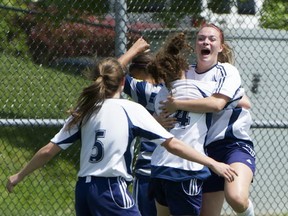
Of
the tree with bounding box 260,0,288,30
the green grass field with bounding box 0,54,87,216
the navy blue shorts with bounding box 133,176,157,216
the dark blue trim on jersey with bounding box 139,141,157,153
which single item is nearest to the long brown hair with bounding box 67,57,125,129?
the dark blue trim on jersey with bounding box 139,141,157,153

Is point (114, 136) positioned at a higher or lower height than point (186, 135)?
higher

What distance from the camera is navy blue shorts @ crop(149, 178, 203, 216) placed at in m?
5.86

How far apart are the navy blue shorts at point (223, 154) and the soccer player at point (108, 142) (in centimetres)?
68

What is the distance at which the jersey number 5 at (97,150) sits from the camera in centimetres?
524

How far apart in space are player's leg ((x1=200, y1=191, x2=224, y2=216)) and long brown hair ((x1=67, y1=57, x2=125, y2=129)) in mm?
1183

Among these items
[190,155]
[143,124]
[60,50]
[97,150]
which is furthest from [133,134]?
[60,50]

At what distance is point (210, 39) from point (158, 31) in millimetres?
1986

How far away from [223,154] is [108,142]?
3.82 ft

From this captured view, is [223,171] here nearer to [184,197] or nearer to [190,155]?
[190,155]

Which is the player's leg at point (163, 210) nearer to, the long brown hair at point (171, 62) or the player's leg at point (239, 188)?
the player's leg at point (239, 188)

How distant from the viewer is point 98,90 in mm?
5305

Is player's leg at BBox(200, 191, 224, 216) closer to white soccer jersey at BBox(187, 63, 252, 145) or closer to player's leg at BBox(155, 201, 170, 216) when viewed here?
player's leg at BBox(155, 201, 170, 216)

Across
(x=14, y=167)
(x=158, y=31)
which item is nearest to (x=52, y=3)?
(x=158, y=31)

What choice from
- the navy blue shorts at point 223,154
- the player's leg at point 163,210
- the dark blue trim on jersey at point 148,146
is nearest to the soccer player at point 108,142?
the navy blue shorts at point 223,154
